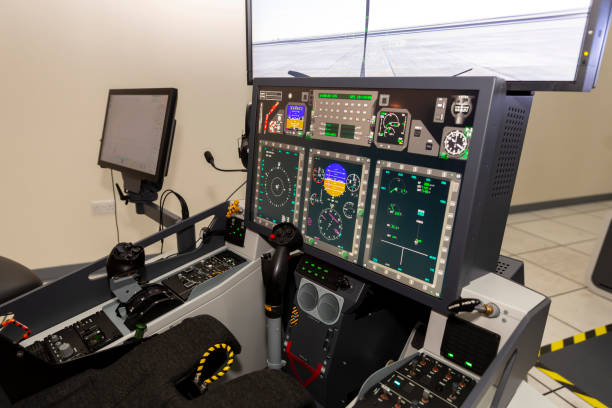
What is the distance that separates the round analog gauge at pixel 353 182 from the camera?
1031mm

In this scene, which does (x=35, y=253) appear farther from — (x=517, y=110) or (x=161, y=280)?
(x=517, y=110)

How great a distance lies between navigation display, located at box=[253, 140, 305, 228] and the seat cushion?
0.90 metres

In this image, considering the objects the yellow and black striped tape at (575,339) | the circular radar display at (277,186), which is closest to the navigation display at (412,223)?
the circular radar display at (277,186)

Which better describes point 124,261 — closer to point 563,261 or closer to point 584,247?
point 563,261

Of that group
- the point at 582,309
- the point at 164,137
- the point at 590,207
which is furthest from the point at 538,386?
the point at 590,207

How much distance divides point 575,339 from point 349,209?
2089mm

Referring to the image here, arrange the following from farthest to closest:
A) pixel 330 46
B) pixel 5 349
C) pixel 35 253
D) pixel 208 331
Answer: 1. pixel 35 253
2. pixel 330 46
3. pixel 208 331
4. pixel 5 349

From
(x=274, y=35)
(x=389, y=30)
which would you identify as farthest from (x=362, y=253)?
(x=274, y=35)

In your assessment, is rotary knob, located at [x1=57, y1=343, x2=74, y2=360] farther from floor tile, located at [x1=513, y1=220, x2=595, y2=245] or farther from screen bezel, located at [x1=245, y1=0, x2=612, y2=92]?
floor tile, located at [x1=513, y1=220, x2=595, y2=245]

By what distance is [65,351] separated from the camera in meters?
1.05

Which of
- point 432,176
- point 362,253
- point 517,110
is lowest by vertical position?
point 362,253

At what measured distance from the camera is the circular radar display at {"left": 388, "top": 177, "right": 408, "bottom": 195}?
3.07 ft

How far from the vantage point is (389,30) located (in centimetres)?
113

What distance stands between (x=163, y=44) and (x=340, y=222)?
223 cm
